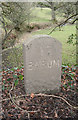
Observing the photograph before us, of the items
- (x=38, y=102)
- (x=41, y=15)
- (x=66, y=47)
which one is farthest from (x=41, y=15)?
(x=38, y=102)

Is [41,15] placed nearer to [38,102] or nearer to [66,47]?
[66,47]

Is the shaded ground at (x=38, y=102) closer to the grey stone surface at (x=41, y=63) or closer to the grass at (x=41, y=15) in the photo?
the grey stone surface at (x=41, y=63)

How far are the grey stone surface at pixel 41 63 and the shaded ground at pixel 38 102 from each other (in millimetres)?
219

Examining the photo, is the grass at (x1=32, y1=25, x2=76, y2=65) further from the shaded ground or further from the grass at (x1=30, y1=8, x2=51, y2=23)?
the shaded ground

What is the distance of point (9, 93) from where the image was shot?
127 inches

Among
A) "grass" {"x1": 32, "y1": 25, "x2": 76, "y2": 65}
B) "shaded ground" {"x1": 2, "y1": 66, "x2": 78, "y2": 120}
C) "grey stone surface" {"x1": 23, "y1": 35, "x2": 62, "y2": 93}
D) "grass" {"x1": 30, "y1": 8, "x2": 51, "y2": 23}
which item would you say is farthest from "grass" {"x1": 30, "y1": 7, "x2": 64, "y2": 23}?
"grey stone surface" {"x1": 23, "y1": 35, "x2": 62, "y2": 93}

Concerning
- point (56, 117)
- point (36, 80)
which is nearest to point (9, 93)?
point (36, 80)

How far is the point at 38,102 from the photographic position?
298cm

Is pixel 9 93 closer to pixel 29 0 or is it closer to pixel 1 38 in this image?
pixel 1 38

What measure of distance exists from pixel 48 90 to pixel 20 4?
3969 millimetres

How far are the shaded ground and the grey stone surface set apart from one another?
0.72ft

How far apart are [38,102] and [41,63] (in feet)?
2.68

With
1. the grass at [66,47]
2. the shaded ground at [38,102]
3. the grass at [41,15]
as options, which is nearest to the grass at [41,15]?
the grass at [41,15]

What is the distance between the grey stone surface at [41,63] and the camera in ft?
9.53
